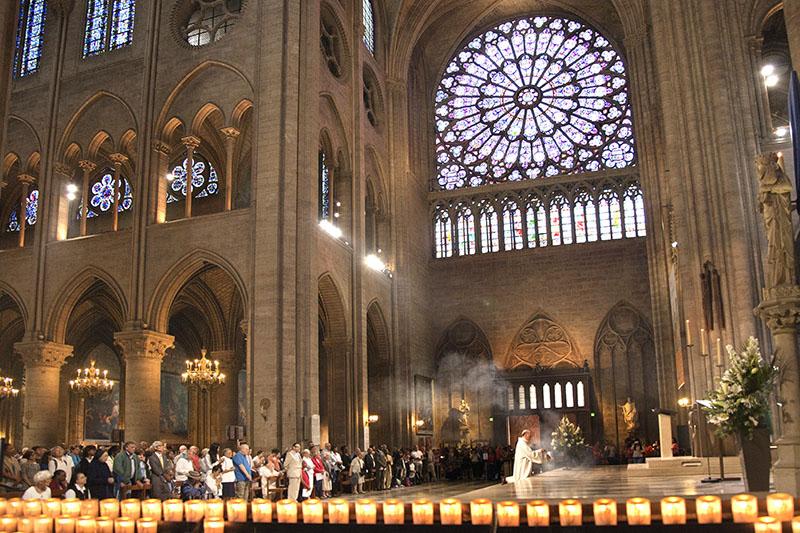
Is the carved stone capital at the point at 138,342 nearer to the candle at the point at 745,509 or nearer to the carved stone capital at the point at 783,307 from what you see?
the carved stone capital at the point at 783,307

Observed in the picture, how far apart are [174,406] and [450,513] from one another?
25.3 metres

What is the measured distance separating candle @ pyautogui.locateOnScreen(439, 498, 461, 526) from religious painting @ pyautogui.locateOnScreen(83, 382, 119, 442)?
984 inches

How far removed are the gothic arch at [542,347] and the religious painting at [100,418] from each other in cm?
1443

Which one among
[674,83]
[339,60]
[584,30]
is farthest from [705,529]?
[584,30]

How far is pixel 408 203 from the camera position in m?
30.9

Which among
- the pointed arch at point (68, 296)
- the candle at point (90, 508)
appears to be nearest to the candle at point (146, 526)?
the candle at point (90, 508)

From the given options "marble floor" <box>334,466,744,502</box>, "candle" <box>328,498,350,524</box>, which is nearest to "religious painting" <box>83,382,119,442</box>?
"marble floor" <box>334,466,744,502</box>

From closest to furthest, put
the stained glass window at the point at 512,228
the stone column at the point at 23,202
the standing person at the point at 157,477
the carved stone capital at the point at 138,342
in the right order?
the standing person at the point at 157,477 < the carved stone capital at the point at 138,342 < the stone column at the point at 23,202 < the stained glass window at the point at 512,228

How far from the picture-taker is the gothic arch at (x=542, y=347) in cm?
3111

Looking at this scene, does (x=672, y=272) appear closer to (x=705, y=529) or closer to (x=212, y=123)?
(x=212, y=123)

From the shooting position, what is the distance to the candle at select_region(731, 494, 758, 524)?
4.47 metres

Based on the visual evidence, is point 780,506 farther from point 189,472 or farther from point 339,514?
point 189,472

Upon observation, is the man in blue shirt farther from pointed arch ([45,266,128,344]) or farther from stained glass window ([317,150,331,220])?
stained glass window ([317,150,331,220])

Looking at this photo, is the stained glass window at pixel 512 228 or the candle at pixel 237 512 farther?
the stained glass window at pixel 512 228
